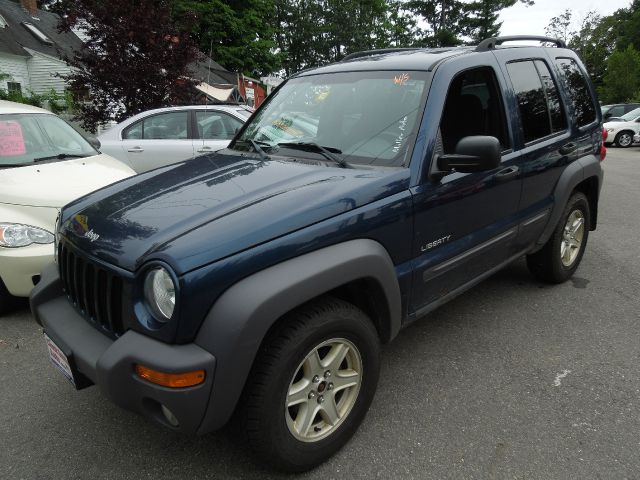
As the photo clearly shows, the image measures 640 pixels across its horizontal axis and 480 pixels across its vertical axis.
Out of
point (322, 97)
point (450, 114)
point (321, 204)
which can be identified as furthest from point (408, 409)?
point (322, 97)

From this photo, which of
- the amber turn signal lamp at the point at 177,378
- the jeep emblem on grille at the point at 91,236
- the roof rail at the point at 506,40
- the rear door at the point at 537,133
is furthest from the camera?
the rear door at the point at 537,133

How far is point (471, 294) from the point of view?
405 centimetres

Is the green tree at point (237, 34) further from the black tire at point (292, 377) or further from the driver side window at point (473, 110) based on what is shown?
the black tire at point (292, 377)

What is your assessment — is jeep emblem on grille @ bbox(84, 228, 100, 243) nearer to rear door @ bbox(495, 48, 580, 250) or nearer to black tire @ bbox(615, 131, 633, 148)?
rear door @ bbox(495, 48, 580, 250)

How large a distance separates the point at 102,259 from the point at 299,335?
90 cm

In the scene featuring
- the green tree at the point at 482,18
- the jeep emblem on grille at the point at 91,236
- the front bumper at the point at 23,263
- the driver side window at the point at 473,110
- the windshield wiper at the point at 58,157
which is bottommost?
the front bumper at the point at 23,263

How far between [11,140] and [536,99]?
14.6 feet

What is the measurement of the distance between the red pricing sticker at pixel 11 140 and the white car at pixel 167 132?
87.5 inches

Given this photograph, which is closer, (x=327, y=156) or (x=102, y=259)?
(x=102, y=259)

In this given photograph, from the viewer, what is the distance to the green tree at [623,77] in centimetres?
3497

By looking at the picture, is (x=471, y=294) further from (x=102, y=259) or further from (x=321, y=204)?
(x=102, y=259)

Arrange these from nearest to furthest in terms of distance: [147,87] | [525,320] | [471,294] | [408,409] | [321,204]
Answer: [321,204] < [408,409] < [525,320] < [471,294] < [147,87]

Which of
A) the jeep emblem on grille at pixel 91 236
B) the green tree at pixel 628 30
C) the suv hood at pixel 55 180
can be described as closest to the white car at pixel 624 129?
the suv hood at pixel 55 180

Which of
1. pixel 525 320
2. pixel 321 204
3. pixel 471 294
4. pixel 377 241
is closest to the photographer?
pixel 321 204
